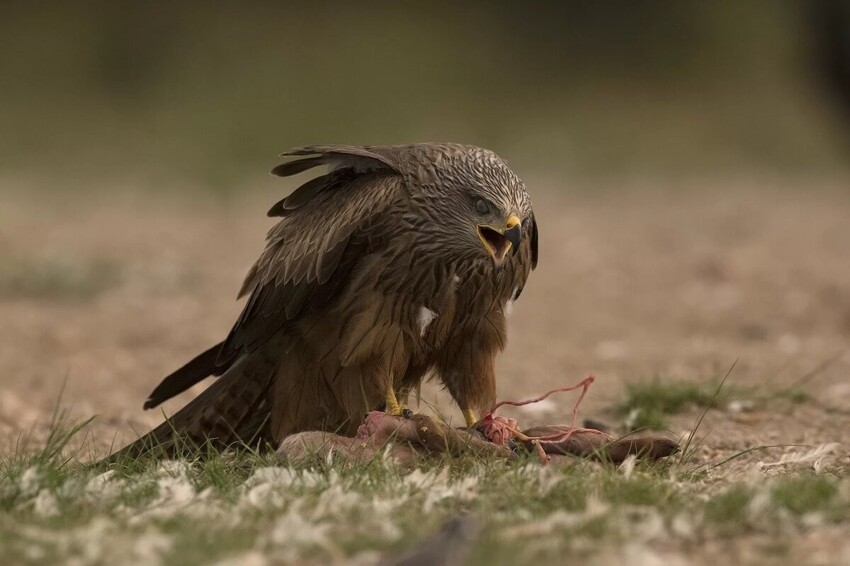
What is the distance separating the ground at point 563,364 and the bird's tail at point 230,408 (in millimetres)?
507

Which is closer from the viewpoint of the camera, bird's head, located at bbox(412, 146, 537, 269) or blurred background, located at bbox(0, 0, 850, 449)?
bird's head, located at bbox(412, 146, 537, 269)

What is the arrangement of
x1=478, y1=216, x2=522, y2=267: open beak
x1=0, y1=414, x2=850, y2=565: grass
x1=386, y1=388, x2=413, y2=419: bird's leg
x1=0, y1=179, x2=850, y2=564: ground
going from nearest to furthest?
x1=0, y1=414, x2=850, y2=565: grass → x1=0, y1=179, x2=850, y2=564: ground → x1=478, y1=216, x2=522, y2=267: open beak → x1=386, y1=388, x2=413, y2=419: bird's leg

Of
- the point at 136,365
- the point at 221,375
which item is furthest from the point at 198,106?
the point at 221,375

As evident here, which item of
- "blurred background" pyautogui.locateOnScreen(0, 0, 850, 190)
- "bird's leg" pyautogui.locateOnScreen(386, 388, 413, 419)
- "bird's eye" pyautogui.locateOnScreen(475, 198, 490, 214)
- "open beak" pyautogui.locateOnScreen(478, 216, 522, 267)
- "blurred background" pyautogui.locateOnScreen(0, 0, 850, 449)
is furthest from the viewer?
"blurred background" pyautogui.locateOnScreen(0, 0, 850, 190)

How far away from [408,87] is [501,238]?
60.8ft

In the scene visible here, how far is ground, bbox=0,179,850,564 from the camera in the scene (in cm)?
342

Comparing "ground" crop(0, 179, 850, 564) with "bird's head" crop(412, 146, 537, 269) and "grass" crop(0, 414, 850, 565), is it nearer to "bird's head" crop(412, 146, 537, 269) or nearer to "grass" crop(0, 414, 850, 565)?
"grass" crop(0, 414, 850, 565)

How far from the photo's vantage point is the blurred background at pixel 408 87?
1991 cm

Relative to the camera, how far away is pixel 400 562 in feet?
9.77

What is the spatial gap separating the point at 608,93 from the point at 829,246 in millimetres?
12141

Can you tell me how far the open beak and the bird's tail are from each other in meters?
1.00

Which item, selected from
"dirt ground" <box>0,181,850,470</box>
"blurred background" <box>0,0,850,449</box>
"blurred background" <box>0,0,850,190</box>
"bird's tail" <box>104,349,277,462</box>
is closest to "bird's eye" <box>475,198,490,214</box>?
"dirt ground" <box>0,181,850,470</box>

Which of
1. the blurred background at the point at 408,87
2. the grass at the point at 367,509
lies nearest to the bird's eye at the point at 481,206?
the grass at the point at 367,509

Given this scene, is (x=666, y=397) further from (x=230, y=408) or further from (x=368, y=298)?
(x=230, y=408)
